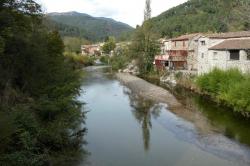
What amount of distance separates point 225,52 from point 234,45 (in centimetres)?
129

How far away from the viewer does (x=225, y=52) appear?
1553 inches

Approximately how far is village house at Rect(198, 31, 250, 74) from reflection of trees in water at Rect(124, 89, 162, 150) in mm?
10005

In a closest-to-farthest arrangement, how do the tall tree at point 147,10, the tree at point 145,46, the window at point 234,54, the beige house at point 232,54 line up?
the beige house at point 232,54 → the window at point 234,54 → the tree at point 145,46 → the tall tree at point 147,10

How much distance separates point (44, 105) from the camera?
727 inches

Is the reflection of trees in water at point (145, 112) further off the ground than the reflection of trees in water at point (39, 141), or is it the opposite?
the reflection of trees in water at point (39, 141)

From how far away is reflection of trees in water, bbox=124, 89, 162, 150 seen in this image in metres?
23.7

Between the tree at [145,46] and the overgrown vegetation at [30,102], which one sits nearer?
the overgrown vegetation at [30,102]

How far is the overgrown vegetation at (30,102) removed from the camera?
1443cm

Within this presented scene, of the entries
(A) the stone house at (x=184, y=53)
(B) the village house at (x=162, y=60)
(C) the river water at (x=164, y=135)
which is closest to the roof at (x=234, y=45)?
(C) the river water at (x=164, y=135)

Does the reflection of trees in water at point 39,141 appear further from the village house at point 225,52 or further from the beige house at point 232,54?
the village house at point 225,52

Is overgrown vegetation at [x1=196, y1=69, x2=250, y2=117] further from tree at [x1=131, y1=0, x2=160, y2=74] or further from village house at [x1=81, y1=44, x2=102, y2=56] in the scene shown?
village house at [x1=81, y1=44, x2=102, y2=56]

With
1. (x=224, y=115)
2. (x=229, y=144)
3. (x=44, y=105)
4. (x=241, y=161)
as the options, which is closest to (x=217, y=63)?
(x=224, y=115)

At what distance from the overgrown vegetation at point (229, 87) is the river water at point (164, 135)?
1.15m

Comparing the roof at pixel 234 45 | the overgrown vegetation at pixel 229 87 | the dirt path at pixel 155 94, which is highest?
the roof at pixel 234 45
